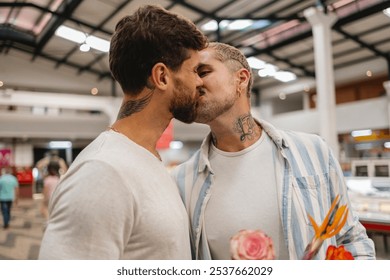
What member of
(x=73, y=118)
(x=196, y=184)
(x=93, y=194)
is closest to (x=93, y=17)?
(x=196, y=184)

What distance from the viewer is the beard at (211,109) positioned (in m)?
0.91

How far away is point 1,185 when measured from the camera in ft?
9.86

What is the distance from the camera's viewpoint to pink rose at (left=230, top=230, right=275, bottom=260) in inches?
22.2

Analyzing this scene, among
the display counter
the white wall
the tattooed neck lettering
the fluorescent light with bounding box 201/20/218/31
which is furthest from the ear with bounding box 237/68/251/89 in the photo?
the display counter

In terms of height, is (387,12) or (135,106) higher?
(387,12)

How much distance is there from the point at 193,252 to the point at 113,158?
38 cm

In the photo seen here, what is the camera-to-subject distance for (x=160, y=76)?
713mm

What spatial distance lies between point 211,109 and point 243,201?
25 centimetres

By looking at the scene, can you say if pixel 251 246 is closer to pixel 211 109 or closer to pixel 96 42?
pixel 211 109

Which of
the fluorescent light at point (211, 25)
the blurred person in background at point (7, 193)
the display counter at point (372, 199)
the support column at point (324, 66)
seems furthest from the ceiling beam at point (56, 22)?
the display counter at point (372, 199)

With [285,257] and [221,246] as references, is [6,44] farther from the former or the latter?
[285,257]

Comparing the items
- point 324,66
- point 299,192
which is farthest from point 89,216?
point 324,66

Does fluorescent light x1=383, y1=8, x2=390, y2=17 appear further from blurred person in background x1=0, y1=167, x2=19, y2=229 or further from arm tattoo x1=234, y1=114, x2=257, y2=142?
blurred person in background x1=0, y1=167, x2=19, y2=229

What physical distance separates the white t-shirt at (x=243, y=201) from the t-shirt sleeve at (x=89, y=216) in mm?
338
